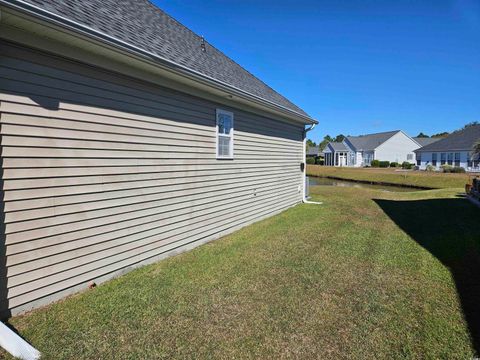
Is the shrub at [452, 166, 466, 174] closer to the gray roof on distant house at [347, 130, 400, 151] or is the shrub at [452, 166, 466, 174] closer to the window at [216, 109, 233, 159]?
the gray roof on distant house at [347, 130, 400, 151]

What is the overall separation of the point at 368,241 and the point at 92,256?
16.5 feet

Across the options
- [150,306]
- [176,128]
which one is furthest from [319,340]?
[176,128]

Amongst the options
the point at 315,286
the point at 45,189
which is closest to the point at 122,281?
the point at 45,189

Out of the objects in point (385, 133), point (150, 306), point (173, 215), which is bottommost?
point (150, 306)

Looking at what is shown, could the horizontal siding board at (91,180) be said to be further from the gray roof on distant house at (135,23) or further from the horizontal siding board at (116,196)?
the gray roof on distant house at (135,23)

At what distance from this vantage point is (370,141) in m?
45.9

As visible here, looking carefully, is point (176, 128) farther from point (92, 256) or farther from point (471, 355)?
point (471, 355)

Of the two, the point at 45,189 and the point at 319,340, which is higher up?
the point at 45,189

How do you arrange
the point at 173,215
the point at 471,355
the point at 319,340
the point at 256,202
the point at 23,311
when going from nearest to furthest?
the point at 471,355 → the point at 319,340 → the point at 23,311 → the point at 173,215 → the point at 256,202

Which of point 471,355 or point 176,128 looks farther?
point 176,128

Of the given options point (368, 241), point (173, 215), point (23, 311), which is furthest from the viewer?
point (368, 241)

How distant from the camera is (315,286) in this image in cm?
394

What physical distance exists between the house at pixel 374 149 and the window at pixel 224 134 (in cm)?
4095

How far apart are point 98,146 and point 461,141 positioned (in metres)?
38.6
